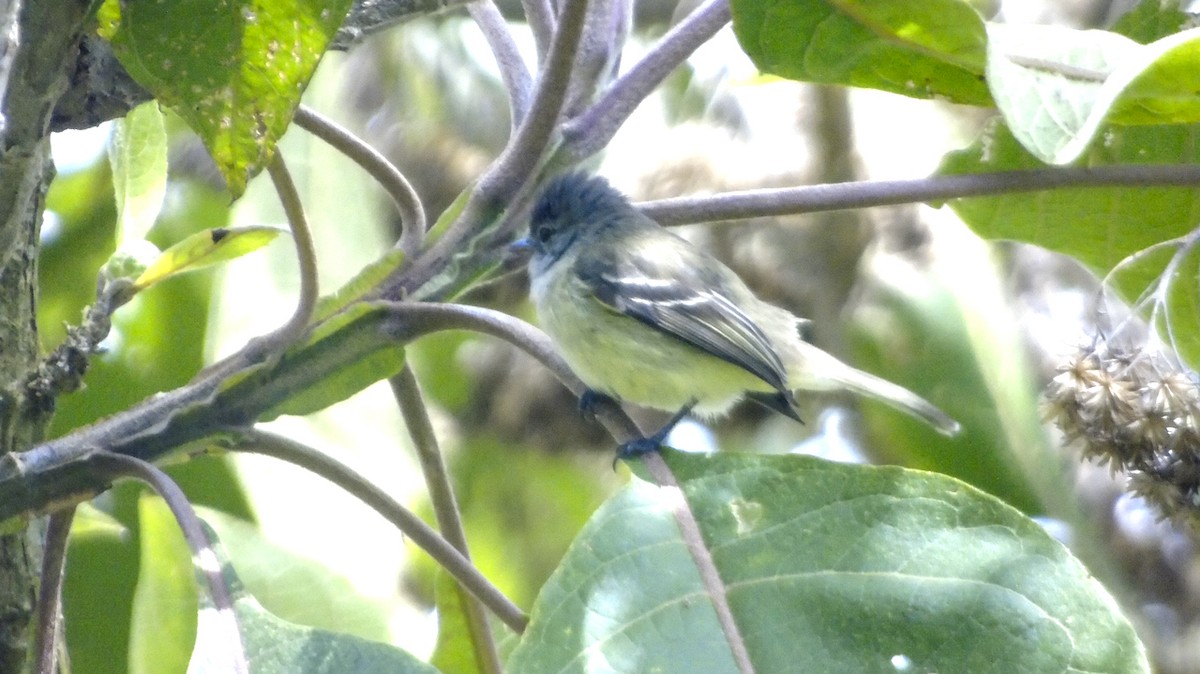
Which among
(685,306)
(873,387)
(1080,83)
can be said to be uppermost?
(1080,83)

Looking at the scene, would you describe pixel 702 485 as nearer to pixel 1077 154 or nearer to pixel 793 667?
pixel 793 667

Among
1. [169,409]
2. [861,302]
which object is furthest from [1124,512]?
[169,409]

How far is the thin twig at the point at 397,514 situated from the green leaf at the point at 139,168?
1.44 ft

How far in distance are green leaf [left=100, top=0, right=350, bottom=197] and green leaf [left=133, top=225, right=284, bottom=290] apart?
16.1 inches

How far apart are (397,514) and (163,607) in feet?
1.58

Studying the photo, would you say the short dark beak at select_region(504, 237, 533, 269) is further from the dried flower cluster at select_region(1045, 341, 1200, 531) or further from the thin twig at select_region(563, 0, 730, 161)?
the dried flower cluster at select_region(1045, 341, 1200, 531)

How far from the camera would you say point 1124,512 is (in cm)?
400

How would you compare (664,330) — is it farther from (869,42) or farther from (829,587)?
(829,587)

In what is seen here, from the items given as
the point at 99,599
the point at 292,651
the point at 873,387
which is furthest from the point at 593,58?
the point at 873,387

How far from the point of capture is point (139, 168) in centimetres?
175

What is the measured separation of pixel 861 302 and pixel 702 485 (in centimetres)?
285

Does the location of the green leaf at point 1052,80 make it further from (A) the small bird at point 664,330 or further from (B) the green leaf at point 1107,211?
(A) the small bird at point 664,330

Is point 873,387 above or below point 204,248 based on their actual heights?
below

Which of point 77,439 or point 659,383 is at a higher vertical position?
point 77,439
